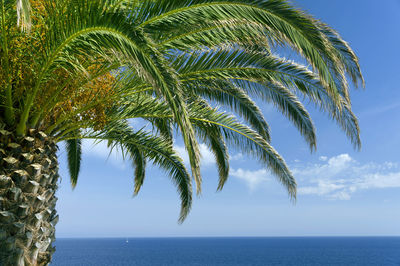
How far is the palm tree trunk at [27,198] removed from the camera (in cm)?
508

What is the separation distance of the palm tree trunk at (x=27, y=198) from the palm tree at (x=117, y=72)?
14mm

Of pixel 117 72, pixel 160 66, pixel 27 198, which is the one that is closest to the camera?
pixel 160 66

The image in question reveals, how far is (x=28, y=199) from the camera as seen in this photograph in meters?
5.30

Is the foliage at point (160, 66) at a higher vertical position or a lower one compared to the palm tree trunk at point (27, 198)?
higher

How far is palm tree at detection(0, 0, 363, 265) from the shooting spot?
452 cm

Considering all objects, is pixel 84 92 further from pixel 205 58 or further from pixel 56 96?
pixel 205 58

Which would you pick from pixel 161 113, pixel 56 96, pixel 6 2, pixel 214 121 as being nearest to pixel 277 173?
pixel 214 121

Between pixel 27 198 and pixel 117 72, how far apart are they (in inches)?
99.2

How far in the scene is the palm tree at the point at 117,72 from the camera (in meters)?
4.52

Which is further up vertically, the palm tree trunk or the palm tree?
the palm tree

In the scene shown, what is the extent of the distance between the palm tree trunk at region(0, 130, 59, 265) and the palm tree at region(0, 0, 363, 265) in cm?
1

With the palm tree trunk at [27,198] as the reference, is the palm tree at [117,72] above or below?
above

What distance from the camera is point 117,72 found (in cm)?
652

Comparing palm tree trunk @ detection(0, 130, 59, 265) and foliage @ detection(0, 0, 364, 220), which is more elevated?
foliage @ detection(0, 0, 364, 220)
